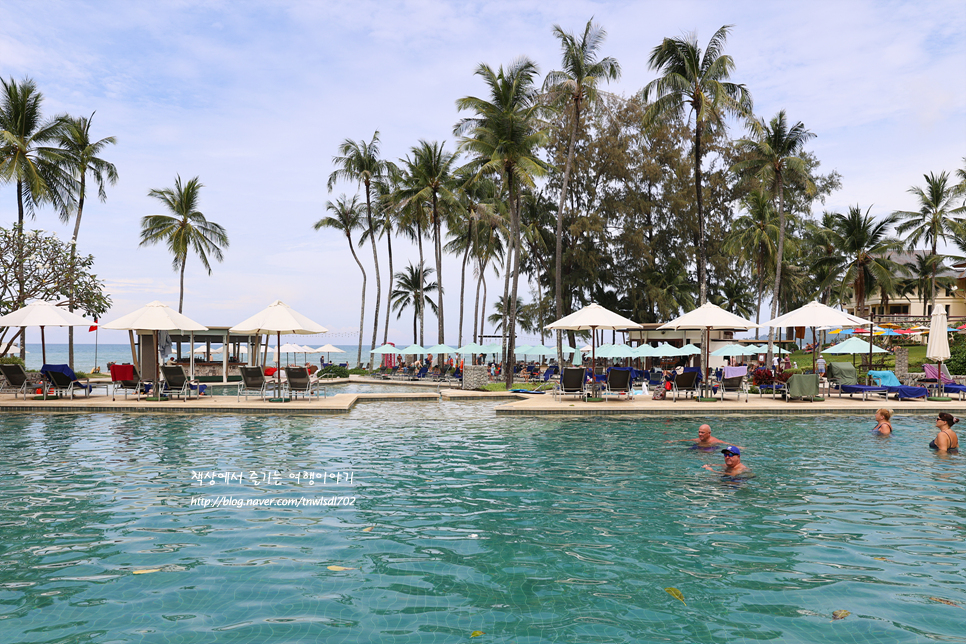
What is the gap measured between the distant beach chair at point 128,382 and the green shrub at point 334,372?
12.1 metres

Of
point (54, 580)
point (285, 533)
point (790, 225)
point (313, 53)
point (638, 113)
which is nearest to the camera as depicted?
point (54, 580)

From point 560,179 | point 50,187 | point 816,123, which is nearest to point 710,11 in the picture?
point 816,123

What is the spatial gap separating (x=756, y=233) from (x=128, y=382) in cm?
3263

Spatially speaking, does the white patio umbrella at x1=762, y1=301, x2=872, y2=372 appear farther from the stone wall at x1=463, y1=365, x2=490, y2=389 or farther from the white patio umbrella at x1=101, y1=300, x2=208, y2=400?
the white patio umbrella at x1=101, y1=300, x2=208, y2=400

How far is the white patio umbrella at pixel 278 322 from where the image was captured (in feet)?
57.5

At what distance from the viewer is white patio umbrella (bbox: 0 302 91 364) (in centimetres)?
1653

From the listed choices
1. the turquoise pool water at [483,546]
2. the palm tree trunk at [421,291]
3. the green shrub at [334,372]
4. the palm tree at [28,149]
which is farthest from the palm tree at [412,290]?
the turquoise pool water at [483,546]

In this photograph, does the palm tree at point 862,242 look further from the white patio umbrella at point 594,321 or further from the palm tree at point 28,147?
the palm tree at point 28,147

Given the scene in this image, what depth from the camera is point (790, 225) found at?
135 feet

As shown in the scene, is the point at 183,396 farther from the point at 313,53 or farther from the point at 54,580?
the point at 54,580

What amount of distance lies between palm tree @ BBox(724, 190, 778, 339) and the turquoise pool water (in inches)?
1022

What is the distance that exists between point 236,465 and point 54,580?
423cm

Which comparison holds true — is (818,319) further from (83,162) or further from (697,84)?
(83,162)

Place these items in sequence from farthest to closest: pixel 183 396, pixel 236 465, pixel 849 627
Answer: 1. pixel 183 396
2. pixel 236 465
3. pixel 849 627
